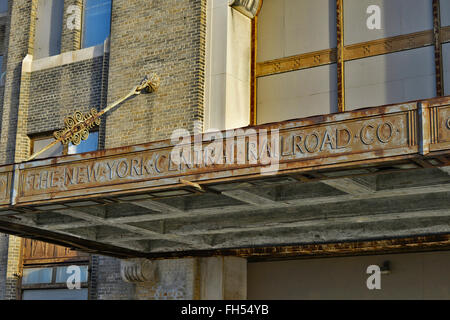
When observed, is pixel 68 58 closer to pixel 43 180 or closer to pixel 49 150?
pixel 49 150

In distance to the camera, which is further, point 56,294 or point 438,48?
point 56,294

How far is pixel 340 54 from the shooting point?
53.6 feet

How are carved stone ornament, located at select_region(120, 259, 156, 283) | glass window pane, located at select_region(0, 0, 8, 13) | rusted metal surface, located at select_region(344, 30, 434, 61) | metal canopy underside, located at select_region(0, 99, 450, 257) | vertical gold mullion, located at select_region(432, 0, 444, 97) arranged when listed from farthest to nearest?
glass window pane, located at select_region(0, 0, 8, 13), carved stone ornament, located at select_region(120, 259, 156, 283), rusted metal surface, located at select_region(344, 30, 434, 61), vertical gold mullion, located at select_region(432, 0, 444, 97), metal canopy underside, located at select_region(0, 99, 450, 257)

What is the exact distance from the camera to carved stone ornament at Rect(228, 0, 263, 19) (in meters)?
17.2

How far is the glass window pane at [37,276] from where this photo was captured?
1939 cm

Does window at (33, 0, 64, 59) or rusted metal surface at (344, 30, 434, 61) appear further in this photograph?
window at (33, 0, 64, 59)

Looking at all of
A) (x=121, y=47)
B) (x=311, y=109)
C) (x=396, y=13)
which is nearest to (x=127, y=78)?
(x=121, y=47)

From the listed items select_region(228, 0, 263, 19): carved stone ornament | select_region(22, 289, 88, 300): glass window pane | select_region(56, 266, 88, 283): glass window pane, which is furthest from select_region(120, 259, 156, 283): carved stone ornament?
select_region(228, 0, 263, 19): carved stone ornament

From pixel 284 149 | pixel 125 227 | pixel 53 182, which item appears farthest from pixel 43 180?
pixel 284 149

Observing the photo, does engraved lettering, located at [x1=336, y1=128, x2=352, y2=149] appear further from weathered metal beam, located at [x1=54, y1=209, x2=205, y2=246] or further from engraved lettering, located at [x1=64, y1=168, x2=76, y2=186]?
weathered metal beam, located at [x1=54, y1=209, x2=205, y2=246]

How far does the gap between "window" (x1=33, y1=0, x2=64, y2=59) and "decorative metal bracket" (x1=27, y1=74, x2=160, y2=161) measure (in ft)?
11.3

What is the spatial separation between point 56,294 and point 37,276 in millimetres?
724

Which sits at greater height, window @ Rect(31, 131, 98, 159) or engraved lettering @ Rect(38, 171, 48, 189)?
window @ Rect(31, 131, 98, 159)

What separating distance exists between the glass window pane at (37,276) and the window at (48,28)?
5.65 metres
